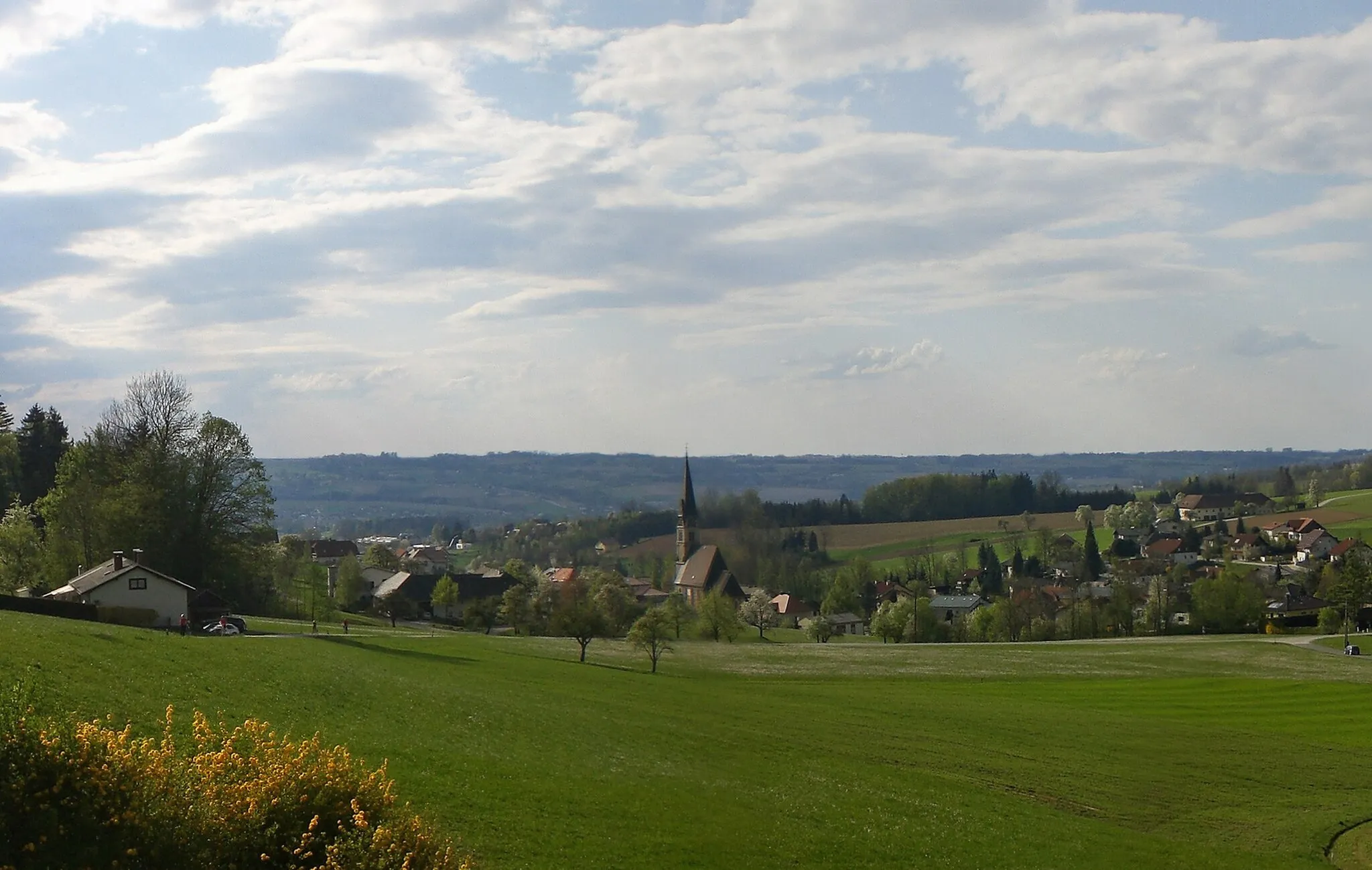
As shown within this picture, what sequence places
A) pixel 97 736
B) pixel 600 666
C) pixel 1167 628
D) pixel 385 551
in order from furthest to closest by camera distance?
pixel 385 551 < pixel 1167 628 < pixel 600 666 < pixel 97 736

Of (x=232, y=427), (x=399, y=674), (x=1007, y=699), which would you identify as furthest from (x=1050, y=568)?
(x=399, y=674)

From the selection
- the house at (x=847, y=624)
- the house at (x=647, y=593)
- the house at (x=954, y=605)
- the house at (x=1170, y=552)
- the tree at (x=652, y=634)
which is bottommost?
the house at (x=847, y=624)

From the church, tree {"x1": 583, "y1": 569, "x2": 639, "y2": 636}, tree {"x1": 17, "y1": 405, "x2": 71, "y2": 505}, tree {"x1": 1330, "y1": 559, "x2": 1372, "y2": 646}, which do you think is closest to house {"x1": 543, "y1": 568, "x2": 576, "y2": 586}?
the church

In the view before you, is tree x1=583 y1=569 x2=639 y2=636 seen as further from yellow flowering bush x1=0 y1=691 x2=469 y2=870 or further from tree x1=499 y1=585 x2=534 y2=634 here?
yellow flowering bush x1=0 y1=691 x2=469 y2=870

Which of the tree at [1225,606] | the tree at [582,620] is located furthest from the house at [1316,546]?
the tree at [582,620]

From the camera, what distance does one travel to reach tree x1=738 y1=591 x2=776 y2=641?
13238 cm

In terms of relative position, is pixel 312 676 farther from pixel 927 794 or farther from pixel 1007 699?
pixel 1007 699

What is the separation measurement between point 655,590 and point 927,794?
13657 centimetres

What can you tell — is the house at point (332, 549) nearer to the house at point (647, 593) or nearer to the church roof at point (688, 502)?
the house at point (647, 593)

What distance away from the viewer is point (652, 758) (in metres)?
32.7

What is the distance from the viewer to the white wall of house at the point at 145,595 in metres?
58.5

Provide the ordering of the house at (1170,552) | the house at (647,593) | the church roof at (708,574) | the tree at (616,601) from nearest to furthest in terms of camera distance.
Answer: the tree at (616,601) → the church roof at (708,574) → the house at (647,593) → the house at (1170,552)

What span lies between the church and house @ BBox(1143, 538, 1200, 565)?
214ft

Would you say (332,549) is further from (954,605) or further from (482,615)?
(954,605)
